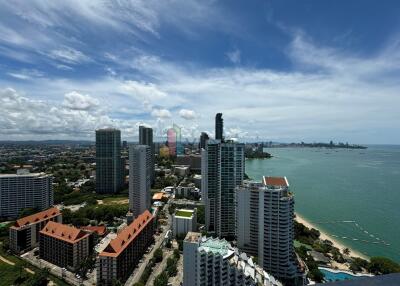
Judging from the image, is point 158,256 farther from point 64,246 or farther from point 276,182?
point 276,182

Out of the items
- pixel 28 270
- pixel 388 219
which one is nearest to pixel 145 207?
pixel 28 270

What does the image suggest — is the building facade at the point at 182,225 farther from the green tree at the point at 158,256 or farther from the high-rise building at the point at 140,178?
the high-rise building at the point at 140,178

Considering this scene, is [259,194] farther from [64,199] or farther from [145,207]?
[64,199]

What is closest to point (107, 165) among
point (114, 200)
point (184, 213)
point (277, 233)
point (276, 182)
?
point (114, 200)

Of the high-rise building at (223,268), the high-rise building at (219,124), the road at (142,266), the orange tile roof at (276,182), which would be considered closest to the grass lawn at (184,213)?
the road at (142,266)

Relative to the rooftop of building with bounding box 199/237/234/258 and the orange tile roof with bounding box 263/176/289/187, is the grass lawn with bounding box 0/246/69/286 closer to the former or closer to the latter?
the rooftop of building with bounding box 199/237/234/258

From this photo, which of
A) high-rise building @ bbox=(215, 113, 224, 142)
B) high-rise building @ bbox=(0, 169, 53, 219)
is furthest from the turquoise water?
high-rise building @ bbox=(0, 169, 53, 219)
